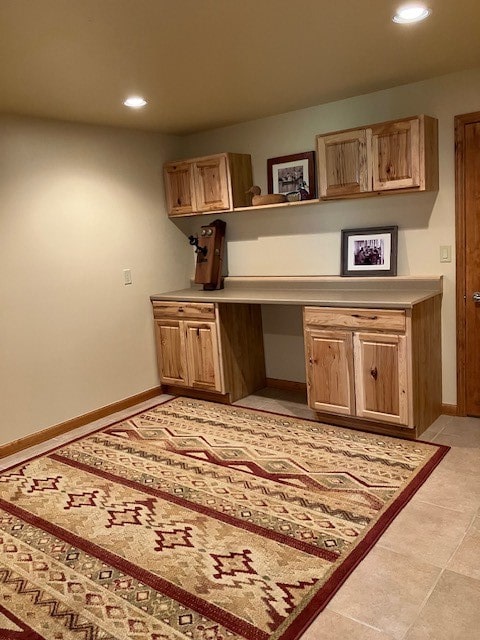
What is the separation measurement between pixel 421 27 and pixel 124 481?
2.92 metres

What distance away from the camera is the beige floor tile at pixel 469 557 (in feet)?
7.36

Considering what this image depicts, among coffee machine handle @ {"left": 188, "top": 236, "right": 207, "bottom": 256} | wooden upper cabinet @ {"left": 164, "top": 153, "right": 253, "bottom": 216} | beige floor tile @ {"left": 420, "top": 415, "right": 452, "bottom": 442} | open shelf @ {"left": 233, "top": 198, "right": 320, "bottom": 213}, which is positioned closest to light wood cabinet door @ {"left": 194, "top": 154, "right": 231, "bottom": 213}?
wooden upper cabinet @ {"left": 164, "top": 153, "right": 253, "bottom": 216}

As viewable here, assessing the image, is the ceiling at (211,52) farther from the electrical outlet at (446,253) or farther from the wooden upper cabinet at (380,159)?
the electrical outlet at (446,253)

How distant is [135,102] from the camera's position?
367 cm

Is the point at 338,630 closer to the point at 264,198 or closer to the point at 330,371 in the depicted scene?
the point at 330,371

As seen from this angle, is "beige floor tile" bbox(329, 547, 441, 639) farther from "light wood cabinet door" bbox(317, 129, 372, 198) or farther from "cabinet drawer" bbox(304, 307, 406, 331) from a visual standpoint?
"light wood cabinet door" bbox(317, 129, 372, 198)

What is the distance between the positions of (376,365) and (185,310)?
5.70 feet

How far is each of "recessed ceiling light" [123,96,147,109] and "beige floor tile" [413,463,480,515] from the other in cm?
297

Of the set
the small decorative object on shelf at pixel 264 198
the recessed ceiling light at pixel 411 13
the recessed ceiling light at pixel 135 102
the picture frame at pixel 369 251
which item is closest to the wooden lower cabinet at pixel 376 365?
the picture frame at pixel 369 251

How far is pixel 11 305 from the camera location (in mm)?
3793

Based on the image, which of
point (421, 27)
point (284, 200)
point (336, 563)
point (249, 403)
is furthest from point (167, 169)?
point (336, 563)

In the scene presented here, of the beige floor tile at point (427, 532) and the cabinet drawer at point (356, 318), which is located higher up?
the cabinet drawer at point (356, 318)

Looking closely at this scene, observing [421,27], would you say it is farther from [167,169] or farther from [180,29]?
[167,169]

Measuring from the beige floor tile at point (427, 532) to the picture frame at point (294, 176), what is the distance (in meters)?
2.48
